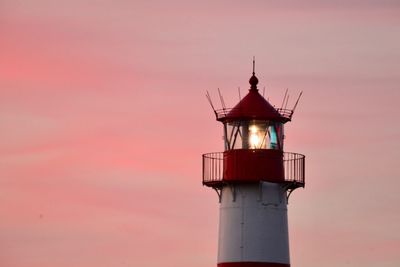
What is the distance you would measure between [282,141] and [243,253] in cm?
301

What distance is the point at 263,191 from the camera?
65.9 m

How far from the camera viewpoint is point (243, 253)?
216 feet

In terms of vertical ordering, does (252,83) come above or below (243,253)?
above

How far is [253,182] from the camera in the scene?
216 feet

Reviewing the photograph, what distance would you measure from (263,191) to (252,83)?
276 centimetres

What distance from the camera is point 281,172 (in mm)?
66188

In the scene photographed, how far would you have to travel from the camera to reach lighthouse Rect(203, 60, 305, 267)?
65.8 metres

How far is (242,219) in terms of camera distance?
2596 inches

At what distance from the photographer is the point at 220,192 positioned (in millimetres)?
66500

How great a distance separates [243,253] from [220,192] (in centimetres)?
171

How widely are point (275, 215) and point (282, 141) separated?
6.34ft

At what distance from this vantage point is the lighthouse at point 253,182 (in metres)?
65.8

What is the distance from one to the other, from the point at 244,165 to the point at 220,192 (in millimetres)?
1005

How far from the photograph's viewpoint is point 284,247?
217ft
